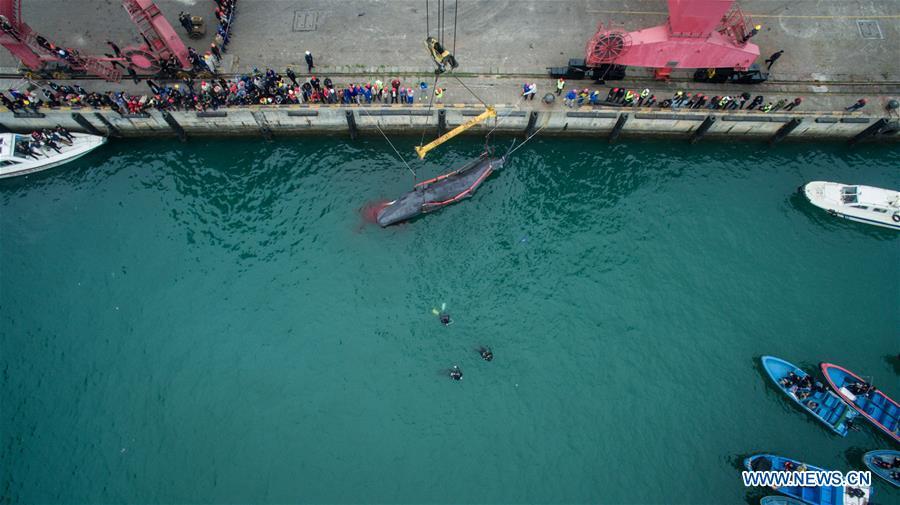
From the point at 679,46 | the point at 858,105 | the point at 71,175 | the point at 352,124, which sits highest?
the point at 679,46

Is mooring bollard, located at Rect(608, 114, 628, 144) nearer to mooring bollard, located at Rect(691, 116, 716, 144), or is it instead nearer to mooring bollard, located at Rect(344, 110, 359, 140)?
mooring bollard, located at Rect(691, 116, 716, 144)

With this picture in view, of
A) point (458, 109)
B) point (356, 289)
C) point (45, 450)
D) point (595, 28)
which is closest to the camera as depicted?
point (45, 450)

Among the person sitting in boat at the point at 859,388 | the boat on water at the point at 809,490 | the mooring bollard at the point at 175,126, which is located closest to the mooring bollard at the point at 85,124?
the mooring bollard at the point at 175,126

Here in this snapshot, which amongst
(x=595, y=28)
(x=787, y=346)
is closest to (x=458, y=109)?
(x=595, y=28)

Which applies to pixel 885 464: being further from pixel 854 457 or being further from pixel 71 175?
pixel 71 175

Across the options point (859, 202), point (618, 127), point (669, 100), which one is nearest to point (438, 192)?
point (618, 127)

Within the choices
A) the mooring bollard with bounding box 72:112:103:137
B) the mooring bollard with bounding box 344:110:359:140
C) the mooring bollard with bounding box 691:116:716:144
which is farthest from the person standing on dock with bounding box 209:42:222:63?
→ the mooring bollard with bounding box 691:116:716:144

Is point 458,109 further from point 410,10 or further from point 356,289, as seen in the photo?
point 356,289
